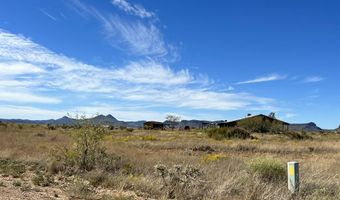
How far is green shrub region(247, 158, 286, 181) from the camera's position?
13376mm

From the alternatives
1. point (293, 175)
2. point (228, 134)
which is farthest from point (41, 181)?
point (228, 134)

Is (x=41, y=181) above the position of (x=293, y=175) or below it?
below

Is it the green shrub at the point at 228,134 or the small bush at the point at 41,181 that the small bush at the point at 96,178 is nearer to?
the small bush at the point at 41,181

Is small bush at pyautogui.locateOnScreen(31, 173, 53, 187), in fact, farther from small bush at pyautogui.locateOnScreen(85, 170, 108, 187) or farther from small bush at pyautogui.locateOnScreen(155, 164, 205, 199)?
small bush at pyautogui.locateOnScreen(155, 164, 205, 199)

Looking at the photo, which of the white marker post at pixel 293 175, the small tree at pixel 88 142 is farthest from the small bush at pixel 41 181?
the white marker post at pixel 293 175

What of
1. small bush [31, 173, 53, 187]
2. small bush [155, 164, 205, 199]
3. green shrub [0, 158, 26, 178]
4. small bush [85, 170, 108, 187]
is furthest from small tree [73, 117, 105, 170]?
small bush [155, 164, 205, 199]

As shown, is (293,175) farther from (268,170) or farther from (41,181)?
(41,181)

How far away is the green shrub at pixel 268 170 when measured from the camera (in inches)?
527

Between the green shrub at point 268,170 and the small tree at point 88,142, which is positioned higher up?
the small tree at point 88,142

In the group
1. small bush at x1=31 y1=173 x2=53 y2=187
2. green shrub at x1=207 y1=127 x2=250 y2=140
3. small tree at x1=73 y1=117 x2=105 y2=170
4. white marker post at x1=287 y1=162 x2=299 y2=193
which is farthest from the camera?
green shrub at x1=207 y1=127 x2=250 y2=140

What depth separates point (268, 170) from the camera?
1353 centimetres

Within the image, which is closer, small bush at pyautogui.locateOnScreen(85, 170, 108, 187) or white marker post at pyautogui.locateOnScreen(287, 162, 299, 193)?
white marker post at pyautogui.locateOnScreen(287, 162, 299, 193)

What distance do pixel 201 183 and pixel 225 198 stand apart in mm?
1326

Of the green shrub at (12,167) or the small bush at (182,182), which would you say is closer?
the small bush at (182,182)
